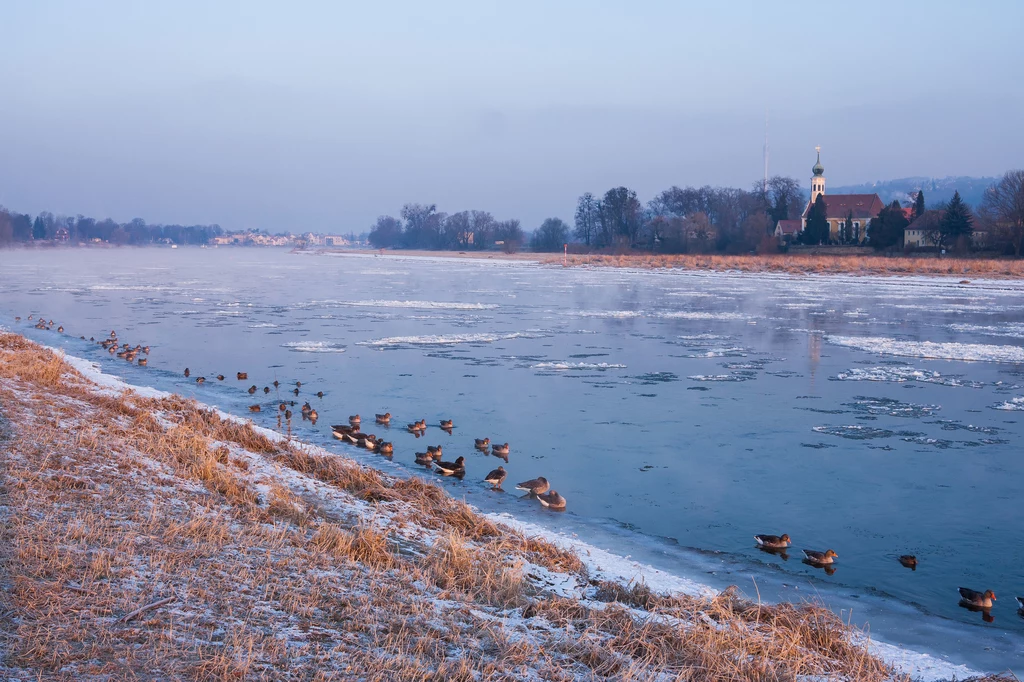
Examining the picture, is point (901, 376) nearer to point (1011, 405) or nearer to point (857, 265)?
point (1011, 405)

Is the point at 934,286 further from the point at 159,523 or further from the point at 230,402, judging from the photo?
the point at 159,523

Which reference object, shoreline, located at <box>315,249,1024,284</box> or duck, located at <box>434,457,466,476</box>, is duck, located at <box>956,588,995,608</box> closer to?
duck, located at <box>434,457,466,476</box>

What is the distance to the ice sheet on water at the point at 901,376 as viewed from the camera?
15.1 m

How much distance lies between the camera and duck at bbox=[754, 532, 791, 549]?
23.9 ft

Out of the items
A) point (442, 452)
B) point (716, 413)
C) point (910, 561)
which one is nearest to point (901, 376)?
point (716, 413)

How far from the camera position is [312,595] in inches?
194

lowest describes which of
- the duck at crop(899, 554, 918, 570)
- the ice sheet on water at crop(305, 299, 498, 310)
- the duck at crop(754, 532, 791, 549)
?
the duck at crop(899, 554, 918, 570)

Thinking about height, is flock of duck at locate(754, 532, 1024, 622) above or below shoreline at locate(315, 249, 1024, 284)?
below

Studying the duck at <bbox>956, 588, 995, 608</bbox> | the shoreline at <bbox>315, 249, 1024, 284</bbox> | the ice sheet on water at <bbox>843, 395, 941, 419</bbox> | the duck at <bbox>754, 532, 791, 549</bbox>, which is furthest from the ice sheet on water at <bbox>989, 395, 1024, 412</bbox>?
the shoreline at <bbox>315, 249, 1024, 284</bbox>

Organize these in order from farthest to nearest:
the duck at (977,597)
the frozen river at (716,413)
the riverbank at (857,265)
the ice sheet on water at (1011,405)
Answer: the riverbank at (857,265), the ice sheet on water at (1011,405), the frozen river at (716,413), the duck at (977,597)

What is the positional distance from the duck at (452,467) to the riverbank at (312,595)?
5.14 feet

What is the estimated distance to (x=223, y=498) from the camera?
22.5 feet

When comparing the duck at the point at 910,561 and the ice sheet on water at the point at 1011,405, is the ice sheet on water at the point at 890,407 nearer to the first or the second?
the ice sheet on water at the point at 1011,405

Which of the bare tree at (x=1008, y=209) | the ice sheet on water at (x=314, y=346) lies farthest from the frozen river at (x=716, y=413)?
the bare tree at (x=1008, y=209)
